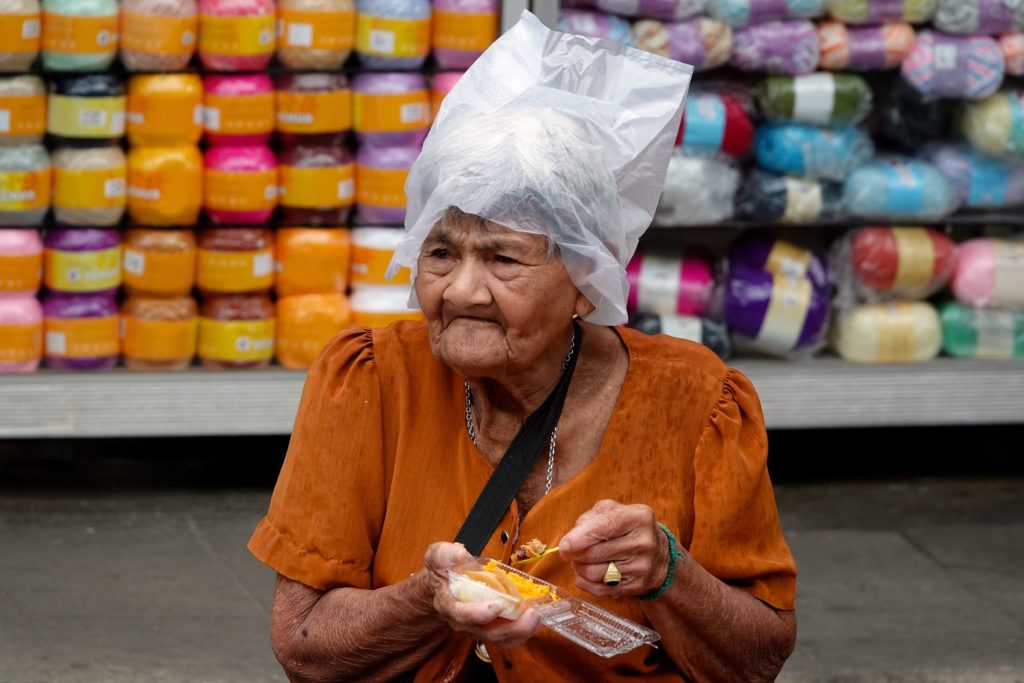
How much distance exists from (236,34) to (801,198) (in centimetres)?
188

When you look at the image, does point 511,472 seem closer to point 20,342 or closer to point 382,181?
point 382,181

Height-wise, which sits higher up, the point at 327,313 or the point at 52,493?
the point at 327,313

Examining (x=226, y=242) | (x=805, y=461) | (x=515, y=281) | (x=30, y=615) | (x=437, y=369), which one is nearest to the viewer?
(x=515, y=281)

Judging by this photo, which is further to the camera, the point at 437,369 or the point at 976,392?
the point at 976,392

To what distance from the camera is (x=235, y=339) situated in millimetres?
4891

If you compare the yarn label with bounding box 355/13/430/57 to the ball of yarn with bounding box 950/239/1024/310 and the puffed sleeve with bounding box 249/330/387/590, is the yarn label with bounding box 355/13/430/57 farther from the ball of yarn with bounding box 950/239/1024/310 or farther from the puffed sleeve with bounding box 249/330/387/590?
the puffed sleeve with bounding box 249/330/387/590

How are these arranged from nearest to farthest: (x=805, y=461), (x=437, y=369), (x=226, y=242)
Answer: (x=437, y=369)
(x=226, y=242)
(x=805, y=461)

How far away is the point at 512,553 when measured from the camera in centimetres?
230

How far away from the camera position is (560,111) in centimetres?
231

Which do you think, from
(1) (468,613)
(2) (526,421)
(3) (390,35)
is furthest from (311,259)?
(1) (468,613)

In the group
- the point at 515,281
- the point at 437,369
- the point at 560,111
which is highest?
the point at 560,111

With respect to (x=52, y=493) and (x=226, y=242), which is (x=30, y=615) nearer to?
(x=52, y=493)

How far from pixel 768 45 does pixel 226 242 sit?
6.05 feet

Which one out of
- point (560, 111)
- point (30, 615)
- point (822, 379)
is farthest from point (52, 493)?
point (560, 111)
